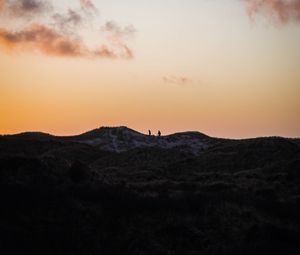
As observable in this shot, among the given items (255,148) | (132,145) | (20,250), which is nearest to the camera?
(20,250)

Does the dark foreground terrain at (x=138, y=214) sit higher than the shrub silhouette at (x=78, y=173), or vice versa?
the shrub silhouette at (x=78, y=173)

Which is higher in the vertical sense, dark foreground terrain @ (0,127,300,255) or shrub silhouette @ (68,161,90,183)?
shrub silhouette @ (68,161,90,183)

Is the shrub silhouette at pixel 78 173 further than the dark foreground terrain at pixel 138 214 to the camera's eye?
Yes

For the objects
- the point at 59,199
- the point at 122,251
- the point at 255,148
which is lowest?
the point at 122,251

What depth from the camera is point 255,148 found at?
64688 millimetres

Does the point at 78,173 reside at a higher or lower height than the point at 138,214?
higher

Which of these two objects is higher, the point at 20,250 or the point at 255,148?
the point at 255,148

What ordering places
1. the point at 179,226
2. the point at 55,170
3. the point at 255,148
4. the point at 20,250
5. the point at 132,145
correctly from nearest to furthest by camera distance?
the point at 20,250
the point at 179,226
the point at 55,170
the point at 255,148
the point at 132,145

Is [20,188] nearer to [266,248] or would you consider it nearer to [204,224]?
[204,224]

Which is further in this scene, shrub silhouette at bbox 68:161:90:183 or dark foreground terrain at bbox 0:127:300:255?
shrub silhouette at bbox 68:161:90:183

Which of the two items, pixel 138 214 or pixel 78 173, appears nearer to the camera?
pixel 138 214

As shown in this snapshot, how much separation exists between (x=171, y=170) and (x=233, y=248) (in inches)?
1362

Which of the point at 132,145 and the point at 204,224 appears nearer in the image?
the point at 204,224

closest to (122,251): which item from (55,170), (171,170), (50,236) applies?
(50,236)
